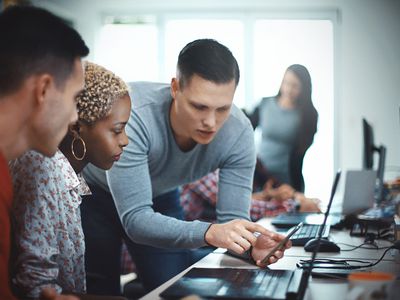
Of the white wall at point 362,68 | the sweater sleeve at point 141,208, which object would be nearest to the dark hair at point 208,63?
the sweater sleeve at point 141,208

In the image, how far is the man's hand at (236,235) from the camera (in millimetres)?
1406

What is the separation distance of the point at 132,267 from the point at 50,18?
5.17ft

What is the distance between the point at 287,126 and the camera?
483 centimetres

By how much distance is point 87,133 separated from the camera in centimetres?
151

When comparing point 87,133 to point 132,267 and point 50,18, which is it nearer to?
point 50,18

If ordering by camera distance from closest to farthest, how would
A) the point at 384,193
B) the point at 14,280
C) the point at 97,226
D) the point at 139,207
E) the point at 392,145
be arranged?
the point at 14,280, the point at 139,207, the point at 97,226, the point at 384,193, the point at 392,145

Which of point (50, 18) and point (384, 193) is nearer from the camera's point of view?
point (50, 18)

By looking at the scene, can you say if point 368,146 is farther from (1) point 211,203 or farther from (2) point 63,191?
(2) point 63,191

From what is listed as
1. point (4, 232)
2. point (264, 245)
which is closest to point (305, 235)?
point (264, 245)

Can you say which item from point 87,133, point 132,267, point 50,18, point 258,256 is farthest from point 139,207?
point 132,267

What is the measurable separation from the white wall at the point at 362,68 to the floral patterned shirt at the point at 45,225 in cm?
494

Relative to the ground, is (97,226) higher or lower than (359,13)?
lower

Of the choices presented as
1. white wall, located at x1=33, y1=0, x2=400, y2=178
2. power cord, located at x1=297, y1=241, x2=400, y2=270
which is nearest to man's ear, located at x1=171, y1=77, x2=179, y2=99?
power cord, located at x1=297, y1=241, x2=400, y2=270

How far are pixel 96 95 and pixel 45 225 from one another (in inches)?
16.3
